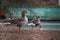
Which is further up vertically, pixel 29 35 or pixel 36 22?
pixel 36 22

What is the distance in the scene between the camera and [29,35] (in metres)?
1.34

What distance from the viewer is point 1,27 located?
4.42 ft

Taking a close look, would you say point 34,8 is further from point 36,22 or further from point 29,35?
point 29,35

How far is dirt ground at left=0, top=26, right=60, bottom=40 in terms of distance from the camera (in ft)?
4.38

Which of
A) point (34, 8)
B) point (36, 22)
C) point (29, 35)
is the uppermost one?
point (34, 8)

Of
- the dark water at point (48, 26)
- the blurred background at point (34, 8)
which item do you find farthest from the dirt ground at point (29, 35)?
the blurred background at point (34, 8)

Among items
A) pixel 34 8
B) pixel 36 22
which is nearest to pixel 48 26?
pixel 36 22

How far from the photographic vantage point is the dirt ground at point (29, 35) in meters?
1.34

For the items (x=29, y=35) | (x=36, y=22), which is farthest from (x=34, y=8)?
(x=29, y=35)

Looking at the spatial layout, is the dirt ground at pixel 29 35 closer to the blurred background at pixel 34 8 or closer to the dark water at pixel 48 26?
the dark water at pixel 48 26

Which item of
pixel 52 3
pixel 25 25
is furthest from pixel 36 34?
pixel 52 3

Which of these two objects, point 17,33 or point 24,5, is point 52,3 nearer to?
point 24,5

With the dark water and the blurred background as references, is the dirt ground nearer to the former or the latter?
the dark water

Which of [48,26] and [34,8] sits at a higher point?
[34,8]
